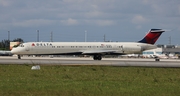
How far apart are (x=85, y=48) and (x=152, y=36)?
13096 millimetres

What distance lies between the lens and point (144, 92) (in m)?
18.4

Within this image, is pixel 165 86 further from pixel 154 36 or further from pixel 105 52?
pixel 154 36

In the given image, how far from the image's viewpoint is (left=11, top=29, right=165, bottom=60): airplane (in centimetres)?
6562

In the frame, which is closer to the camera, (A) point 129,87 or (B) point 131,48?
(A) point 129,87

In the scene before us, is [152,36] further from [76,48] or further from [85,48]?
[76,48]

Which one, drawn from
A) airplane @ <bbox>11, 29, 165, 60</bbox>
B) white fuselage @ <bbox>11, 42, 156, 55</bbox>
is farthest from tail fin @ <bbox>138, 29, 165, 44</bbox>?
white fuselage @ <bbox>11, 42, 156, 55</bbox>

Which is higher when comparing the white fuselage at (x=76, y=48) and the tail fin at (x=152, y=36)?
the tail fin at (x=152, y=36)

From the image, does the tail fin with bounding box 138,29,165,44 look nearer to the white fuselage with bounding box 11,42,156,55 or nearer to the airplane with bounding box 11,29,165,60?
the airplane with bounding box 11,29,165,60

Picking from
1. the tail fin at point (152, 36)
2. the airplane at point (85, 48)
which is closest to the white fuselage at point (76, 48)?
the airplane at point (85, 48)

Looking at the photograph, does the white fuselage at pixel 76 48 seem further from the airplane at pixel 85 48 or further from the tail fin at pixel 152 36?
the tail fin at pixel 152 36

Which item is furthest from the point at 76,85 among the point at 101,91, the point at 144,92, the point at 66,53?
the point at 66,53

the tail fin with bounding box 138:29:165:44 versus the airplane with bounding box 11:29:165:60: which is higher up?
the tail fin with bounding box 138:29:165:44

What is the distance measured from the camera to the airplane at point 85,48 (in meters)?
65.6

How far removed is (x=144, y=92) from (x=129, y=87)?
1803mm
